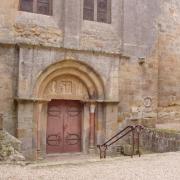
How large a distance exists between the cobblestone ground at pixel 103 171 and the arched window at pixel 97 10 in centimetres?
576

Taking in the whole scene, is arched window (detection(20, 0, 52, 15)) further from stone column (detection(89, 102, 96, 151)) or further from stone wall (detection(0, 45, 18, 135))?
stone column (detection(89, 102, 96, 151))

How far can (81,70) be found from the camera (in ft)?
35.9

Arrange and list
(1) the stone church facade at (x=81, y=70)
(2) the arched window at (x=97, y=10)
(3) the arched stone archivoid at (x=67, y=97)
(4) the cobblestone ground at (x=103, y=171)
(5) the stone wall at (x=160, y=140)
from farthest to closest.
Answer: (2) the arched window at (x=97, y=10)
(3) the arched stone archivoid at (x=67, y=97)
(1) the stone church facade at (x=81, y=70)
(5) the stone wall at (x=160, y=140)
(4) the cobblestone ground at (x=103, y=171)

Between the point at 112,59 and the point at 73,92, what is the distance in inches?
65.9

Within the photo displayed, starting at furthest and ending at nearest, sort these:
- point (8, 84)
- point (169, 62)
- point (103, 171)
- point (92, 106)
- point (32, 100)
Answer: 1. point (169, 62)
2. point (92, 106)
3. point (32, 100)
4. point (8, 84)
5. point (103, 171)

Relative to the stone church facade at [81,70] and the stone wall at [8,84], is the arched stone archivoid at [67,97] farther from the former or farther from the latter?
the stone wall at [8,84]

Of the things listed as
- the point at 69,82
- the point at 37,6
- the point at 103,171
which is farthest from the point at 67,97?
the point at 103,171

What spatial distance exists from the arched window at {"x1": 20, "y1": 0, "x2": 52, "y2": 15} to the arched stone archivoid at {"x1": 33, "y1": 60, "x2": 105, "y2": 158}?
5.63 feet

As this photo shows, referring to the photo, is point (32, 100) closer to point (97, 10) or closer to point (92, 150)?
point (92, 150)

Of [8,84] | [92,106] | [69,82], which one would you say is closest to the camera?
[8,84]

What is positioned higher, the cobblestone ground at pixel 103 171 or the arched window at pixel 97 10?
the arched window at pixel 97 10

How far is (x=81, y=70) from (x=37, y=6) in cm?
240

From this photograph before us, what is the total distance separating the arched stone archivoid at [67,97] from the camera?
1041cm

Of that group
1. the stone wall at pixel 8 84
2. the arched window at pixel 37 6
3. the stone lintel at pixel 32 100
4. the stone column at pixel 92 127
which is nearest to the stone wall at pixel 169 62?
the stone column at pixel 92 127
